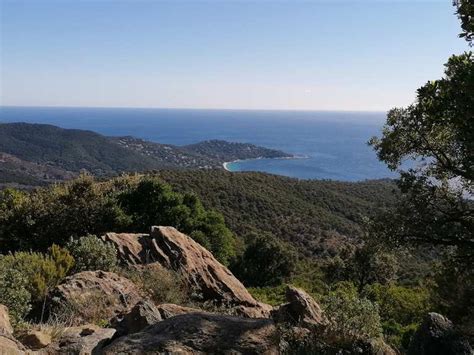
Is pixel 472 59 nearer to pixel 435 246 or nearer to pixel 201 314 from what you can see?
pixel 435 246

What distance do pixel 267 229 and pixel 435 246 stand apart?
147 ft

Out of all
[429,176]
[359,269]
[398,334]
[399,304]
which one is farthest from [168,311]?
[359,269]

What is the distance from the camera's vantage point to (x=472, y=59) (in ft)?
19.7

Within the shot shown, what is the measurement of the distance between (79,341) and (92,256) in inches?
215

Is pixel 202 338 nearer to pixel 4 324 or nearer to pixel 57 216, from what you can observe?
pixel 4 324

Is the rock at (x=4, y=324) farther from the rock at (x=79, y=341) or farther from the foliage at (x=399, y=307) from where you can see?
the foliage at (x=399, y=307)

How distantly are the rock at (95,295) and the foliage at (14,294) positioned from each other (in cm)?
46

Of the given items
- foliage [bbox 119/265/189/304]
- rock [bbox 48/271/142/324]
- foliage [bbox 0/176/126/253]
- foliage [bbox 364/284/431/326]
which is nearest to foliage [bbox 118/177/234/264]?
foliage [bbox 0/176/126/253]

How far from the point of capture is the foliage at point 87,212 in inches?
688

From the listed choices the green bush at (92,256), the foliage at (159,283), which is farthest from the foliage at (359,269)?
the green bush at (92,256)

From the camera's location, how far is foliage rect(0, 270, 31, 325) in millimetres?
6879

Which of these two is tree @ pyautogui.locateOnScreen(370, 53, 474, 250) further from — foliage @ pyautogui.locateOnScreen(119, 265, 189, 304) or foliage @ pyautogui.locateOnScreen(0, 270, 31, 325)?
foliage @ pyautogui.locateOnScreen(0, 270, 31, 325)

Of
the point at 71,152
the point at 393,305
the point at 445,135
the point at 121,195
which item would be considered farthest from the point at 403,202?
the point at 71,152

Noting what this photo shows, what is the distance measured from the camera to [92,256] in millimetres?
10336
